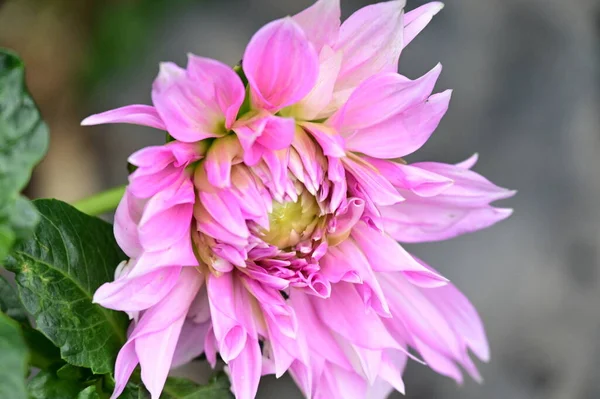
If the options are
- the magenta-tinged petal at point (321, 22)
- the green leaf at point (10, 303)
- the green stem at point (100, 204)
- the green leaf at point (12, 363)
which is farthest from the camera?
the green stem at point (100, 204)

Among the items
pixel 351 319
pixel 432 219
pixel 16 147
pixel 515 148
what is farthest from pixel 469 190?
pixel 515 148

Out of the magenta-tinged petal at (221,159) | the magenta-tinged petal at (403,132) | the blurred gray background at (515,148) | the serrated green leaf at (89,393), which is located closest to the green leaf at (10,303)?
the serrated green leaf at (89,393)

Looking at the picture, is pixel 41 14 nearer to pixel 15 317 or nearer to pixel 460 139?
pixel 460 139

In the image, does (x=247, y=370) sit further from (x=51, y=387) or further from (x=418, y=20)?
(x=418, y=20)

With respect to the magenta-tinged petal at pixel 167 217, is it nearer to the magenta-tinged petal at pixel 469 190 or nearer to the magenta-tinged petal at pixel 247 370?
the magenta-tinged petal at pixel 247 370

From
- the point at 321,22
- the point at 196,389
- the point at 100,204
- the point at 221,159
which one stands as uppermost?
the point at 321,22

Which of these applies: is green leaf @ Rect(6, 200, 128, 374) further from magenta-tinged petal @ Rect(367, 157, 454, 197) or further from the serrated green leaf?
magenta-tinged petal @ Rect(367, 157, 454, 197)

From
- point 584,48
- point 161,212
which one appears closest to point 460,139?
point 584,48
